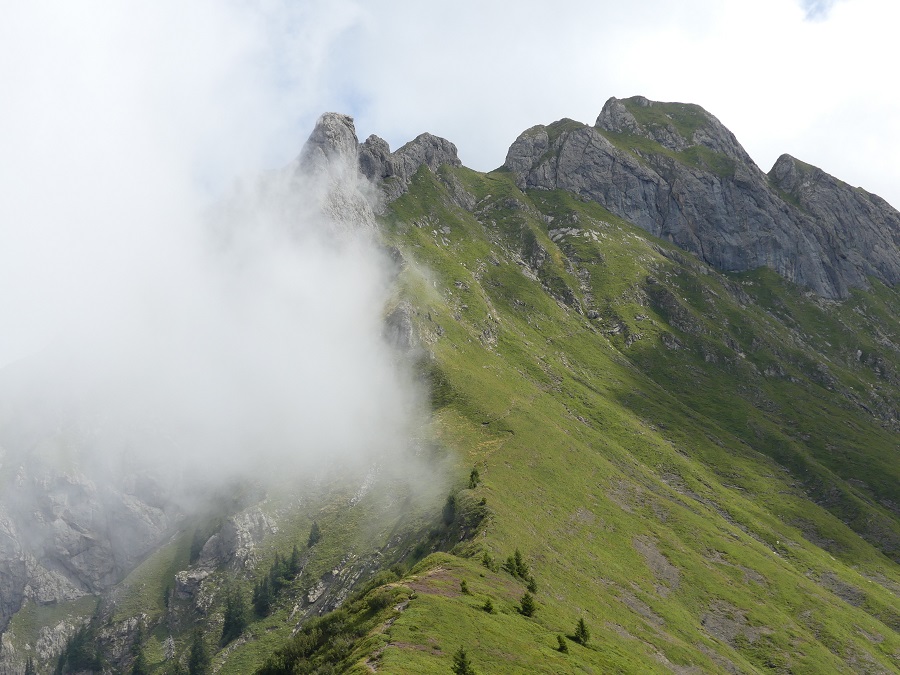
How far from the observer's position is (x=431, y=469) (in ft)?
540

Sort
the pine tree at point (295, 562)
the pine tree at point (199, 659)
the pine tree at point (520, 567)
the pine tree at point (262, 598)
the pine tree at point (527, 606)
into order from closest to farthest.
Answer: the pine tree at point (527, 606) < the pine tree at point (520, 567) < the pine tree at point (199, 659) < the pine tree at point (262, 598) < the pine tree at point (295, 562)

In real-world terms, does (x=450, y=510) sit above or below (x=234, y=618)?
above

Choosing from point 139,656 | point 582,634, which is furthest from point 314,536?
point 582,634

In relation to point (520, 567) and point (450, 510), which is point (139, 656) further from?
point (520, 567)

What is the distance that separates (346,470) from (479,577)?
99358 mm

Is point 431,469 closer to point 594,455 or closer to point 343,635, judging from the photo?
point 594,455

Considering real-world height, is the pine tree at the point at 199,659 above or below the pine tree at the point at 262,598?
below

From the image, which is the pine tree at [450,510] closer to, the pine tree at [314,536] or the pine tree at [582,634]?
the pine tree at [314,536]

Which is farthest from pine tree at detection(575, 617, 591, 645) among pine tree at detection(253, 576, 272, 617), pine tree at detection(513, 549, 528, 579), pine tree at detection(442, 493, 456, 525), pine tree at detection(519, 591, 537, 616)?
pine tree at detection(253, 576, 272, 617)

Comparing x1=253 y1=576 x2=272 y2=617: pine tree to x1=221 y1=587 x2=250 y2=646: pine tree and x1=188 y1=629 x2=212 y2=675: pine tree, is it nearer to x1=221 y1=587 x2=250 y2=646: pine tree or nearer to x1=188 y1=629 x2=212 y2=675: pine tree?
x1=221 y1=587 x2=250 y2=646: pine tree

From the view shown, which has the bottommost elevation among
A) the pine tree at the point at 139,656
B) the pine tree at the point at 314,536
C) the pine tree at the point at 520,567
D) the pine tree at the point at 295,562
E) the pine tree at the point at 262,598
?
the pine tree at the point at 139,656

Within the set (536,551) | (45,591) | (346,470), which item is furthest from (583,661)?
(45,591)

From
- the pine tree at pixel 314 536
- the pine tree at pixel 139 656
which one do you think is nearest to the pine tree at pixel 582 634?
the pine tree at pixel 314 536

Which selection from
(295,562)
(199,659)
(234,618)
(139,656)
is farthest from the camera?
(295,562)
